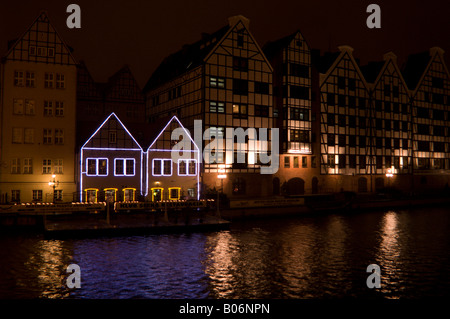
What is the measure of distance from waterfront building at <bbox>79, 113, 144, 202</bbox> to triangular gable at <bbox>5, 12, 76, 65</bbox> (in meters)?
7.70

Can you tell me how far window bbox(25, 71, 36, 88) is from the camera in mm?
42438

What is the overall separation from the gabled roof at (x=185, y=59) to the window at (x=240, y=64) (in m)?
3.17

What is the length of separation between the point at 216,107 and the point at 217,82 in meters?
2.87

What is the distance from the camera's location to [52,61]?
4334cm

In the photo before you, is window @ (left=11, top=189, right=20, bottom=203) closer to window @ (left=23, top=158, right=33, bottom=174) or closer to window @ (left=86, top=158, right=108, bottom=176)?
window @ (left=23, top=158, right=33, bottom=174)

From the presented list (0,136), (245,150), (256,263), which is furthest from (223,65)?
(256,263)

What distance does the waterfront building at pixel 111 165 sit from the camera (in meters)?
43.1

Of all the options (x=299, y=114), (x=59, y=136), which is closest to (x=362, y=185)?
(x=299, y=114)

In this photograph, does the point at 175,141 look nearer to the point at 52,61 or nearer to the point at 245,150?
the point at 245,150

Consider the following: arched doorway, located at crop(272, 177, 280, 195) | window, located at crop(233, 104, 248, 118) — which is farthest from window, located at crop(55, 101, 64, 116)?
arched doorway, located at crop(272, 177, 280, 195)

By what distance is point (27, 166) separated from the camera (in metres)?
41.9

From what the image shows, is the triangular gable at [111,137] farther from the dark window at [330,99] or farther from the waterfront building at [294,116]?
the dark window at [330,99]

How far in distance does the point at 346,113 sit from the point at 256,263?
43.0 meters

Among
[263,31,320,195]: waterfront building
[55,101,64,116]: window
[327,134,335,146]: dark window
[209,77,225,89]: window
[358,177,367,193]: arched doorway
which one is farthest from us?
[358,177,367,193]: arched doorway
